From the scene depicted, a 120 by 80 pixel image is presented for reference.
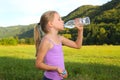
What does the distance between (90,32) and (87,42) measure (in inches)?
122

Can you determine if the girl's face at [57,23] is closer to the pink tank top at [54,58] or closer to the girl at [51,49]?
the girl at [51,49]

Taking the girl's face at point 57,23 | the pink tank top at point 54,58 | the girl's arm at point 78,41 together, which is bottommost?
the pink tank top at point 54,58

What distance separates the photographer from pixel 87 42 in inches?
3930

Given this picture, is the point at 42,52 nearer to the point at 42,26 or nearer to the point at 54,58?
the point at 54,58

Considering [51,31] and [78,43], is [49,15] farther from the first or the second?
[78,43]

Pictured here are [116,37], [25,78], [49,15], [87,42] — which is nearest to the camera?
[49,15]

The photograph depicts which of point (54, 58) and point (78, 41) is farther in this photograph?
point (78, 41)

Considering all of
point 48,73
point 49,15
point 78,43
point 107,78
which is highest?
point 49,15

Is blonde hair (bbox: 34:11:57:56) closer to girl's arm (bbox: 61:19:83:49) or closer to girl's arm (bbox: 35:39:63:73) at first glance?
girl's arm (bbox: 35:39:63:73)

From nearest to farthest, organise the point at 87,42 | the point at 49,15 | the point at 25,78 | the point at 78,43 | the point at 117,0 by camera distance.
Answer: the point at 49,15 → the point at 78,43 → the point at 25,78 → the point at 87,42 → the point at 117,0

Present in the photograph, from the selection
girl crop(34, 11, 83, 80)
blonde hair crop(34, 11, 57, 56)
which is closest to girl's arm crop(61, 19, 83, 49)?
girl crop(34, 11, 83, 80)

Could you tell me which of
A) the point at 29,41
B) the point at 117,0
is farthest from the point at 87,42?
the point at 117,0

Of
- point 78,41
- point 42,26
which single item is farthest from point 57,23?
point 78,41

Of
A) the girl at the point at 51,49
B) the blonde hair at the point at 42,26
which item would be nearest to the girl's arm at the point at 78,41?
the girl at the point at 51,49
